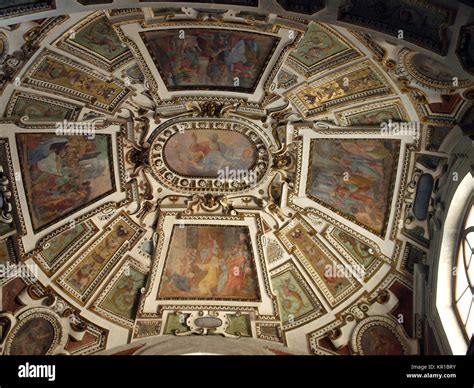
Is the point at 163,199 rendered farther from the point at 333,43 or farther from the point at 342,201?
the point at 333,43

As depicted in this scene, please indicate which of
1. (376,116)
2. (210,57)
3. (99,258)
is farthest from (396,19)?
(99,258)

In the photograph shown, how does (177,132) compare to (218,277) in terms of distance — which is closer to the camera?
(177,132)

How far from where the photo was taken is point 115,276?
17.1 meters

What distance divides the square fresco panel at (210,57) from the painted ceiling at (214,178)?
36 millimetres

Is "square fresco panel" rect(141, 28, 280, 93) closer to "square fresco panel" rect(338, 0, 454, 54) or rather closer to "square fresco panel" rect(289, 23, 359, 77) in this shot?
"square fresco panel" rect(289, 23, 359, 77)

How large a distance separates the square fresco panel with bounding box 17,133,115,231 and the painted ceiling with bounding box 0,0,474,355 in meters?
0.03

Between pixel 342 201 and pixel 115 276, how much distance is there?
523 centimetres

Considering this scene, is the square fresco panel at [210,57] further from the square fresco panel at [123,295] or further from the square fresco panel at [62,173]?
the square fresco panel at [123,295]

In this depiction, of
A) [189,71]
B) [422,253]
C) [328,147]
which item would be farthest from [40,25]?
[422,253]

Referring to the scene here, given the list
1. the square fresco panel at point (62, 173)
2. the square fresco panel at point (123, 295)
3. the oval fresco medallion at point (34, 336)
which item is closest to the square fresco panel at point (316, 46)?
the square fresco panel at point (62, 173)

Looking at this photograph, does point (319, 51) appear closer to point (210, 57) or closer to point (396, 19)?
point (210, 57)

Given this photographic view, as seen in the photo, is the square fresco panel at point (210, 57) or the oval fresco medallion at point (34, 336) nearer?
the square fresco panel at point (210, 57)

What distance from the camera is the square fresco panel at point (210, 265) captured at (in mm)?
17109

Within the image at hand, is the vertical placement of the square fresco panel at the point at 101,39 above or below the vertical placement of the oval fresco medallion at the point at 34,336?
above
